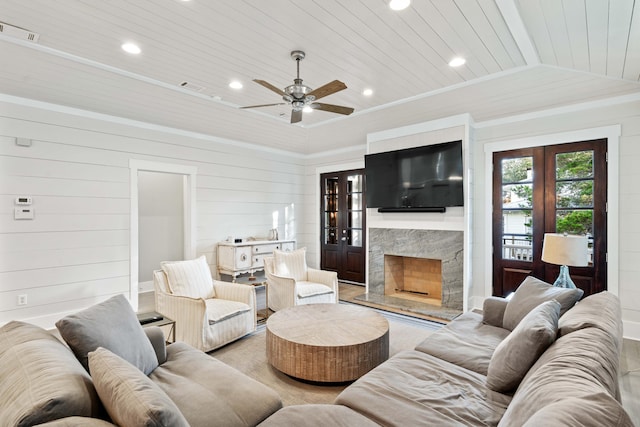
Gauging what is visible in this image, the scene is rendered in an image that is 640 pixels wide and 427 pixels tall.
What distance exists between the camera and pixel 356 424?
1474 mm

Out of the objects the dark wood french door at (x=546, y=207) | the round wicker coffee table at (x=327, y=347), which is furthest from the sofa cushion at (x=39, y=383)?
the dark wood french door at (x=546, y=207)

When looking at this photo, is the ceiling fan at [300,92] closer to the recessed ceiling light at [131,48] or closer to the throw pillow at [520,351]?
the recessed ceiling light at [131,48]

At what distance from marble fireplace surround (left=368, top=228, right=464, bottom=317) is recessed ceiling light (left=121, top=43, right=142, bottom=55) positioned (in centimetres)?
413


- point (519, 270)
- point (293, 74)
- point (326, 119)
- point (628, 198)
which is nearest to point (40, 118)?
point (293, 74)

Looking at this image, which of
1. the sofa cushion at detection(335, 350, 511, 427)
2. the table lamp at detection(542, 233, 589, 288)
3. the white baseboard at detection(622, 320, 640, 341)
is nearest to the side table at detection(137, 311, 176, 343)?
the sofa cushion at detection(335, 350, 511, 427)

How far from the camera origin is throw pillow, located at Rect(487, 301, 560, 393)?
5.58ft

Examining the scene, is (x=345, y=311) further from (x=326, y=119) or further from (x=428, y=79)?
(x=326, y=119)

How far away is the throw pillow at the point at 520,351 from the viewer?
1.70 metres

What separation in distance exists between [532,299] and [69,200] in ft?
17.1

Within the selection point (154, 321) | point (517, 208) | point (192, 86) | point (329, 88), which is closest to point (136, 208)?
point (192, 86)

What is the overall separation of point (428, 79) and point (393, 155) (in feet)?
5.53

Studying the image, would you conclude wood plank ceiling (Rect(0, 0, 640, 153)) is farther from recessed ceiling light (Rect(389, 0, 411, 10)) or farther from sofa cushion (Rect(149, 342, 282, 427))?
sofa cushion (Rect(149, 342, 282, 427))

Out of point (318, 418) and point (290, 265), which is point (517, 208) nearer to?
point (290, 265)

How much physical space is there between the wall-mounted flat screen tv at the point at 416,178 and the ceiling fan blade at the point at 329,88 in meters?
2.55
